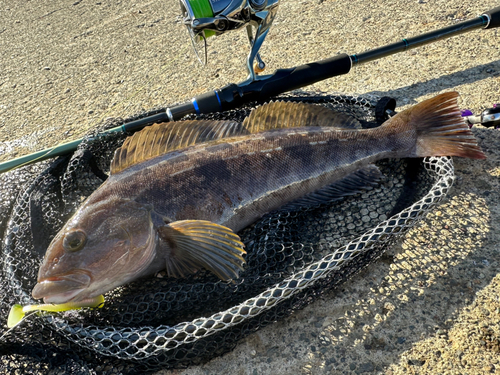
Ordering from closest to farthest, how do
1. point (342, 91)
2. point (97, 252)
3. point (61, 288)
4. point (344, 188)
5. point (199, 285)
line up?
point (61, 288) < point (97, 252) < point (199, 285) < point (344, 188) < point (342, 91)

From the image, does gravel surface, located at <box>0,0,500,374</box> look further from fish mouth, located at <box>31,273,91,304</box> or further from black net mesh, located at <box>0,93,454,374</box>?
fish mouth, located at <box>31,273,91,304</box>

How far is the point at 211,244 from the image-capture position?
238 cm

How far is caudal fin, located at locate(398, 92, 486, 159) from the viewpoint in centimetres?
282

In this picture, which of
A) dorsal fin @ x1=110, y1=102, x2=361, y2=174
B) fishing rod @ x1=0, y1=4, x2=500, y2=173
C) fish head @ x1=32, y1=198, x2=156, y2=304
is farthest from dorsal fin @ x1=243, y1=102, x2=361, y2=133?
fish head @ x1=32, y1=198, x2=156, y2=304

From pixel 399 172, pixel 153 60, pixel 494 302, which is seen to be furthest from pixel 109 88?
pixel 494 302

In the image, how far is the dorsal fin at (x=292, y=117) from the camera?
3.02 meters

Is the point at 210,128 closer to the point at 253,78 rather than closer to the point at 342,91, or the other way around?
the point at 253,78

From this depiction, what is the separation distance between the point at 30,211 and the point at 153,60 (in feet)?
12.3

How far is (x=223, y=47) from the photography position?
5863 millimetres

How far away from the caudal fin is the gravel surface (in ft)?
1.00

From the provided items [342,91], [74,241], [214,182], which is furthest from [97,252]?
[342,91]

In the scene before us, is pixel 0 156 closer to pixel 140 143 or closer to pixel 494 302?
pixel 140 143

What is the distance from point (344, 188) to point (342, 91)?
1.91 meters

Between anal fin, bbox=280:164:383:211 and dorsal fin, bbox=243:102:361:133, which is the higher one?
dorsal fin, bbox=243:102:361:133
